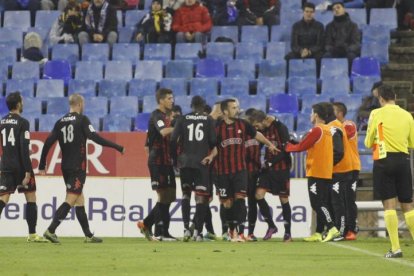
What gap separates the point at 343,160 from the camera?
57.4 feet

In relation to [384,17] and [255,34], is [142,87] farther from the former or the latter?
[384,17]

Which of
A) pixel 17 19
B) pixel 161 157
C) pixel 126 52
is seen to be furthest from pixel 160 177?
A: pixel 17 19

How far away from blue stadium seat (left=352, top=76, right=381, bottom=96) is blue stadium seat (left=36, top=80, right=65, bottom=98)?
576 cm

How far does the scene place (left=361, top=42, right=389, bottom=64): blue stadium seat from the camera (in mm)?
23766

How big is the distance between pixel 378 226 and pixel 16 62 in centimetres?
904

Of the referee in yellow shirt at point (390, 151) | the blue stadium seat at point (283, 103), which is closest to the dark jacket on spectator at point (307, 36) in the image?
the blue stadium seat at point (283, 103)

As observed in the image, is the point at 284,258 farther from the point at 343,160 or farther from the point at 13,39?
the point at 13,39

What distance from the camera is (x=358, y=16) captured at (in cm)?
2481

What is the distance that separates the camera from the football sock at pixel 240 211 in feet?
55.7

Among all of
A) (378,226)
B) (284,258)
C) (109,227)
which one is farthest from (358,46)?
(284,258)

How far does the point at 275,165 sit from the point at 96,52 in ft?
28.4

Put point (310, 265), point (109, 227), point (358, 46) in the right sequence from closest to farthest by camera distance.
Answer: point (310, 265) → point (109, 227) → point (358, 46)

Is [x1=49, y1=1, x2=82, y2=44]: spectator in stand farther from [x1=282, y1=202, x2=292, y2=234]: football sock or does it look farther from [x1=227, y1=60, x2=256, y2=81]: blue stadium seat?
[x1=282, y1=202, x2=292, y2=234]: football sock

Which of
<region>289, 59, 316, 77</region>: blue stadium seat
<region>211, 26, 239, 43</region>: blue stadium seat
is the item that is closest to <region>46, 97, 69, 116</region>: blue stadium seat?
<region>211, 26, 239, 43</region>: blue stadium seat
